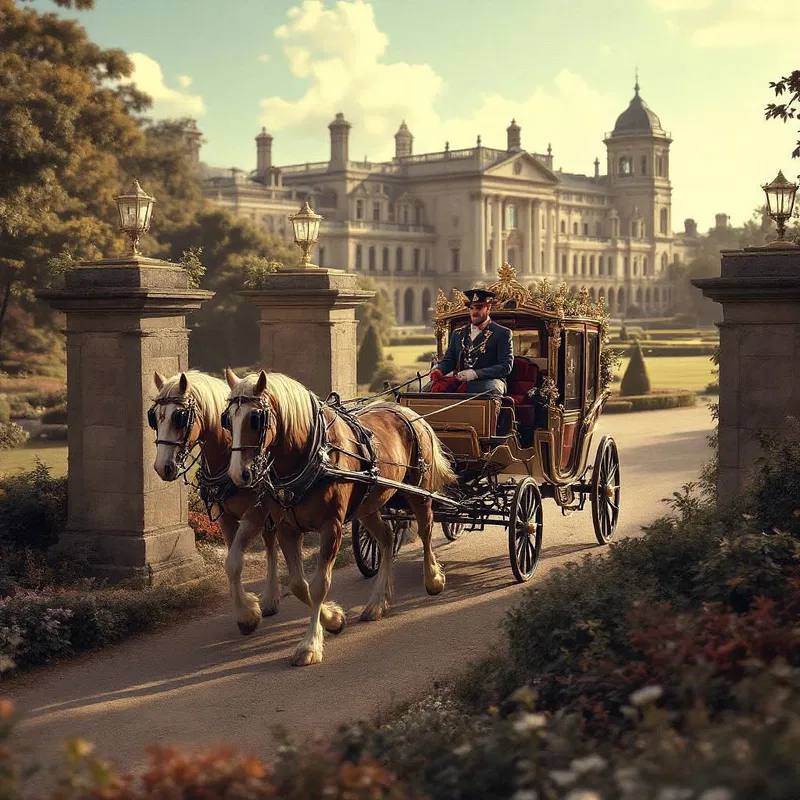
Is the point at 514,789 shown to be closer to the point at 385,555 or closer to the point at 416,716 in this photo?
the point at 416,716

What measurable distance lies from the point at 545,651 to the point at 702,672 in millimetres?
1797

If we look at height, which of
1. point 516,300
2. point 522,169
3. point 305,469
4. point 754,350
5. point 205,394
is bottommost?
point 305,469

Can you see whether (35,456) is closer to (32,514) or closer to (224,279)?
(32,514)

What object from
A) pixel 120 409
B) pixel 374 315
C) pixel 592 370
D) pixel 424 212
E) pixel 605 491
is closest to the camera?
pixel 120 409

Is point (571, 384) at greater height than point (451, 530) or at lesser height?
greater

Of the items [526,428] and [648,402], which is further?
[648,402]

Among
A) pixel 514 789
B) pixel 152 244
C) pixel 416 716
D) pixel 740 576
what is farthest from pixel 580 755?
pixel 152 244

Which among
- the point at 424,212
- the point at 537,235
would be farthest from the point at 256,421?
the point at 537,235

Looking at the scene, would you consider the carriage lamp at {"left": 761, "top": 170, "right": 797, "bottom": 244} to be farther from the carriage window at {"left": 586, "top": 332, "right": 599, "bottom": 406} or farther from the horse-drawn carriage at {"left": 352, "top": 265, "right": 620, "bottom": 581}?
the carriage window at {"left": 586, "top": 332, "right": 599, "bottom": 406}

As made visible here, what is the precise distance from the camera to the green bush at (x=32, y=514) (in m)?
8.80

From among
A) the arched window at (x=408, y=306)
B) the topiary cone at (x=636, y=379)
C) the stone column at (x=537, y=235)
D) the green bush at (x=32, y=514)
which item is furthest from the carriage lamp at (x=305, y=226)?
the stone column at (x=537, y=235)

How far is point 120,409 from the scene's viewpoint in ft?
28.1

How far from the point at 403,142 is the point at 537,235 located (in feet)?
49.7

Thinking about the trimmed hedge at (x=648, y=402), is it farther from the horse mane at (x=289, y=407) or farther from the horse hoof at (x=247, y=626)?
the horse mane at (x=289, y=407)
